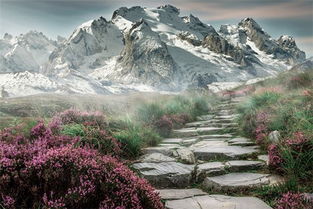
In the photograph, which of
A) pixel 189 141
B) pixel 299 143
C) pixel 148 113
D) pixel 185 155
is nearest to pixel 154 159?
pixel 185 155

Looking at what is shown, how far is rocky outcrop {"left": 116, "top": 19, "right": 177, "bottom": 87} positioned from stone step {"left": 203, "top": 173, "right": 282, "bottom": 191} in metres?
114

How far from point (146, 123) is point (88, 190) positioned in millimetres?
7524

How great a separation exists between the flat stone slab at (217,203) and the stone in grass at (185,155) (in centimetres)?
182

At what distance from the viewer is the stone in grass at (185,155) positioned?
6.16 meters

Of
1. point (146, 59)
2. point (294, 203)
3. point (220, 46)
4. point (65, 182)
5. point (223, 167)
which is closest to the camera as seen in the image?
point (65, 182)

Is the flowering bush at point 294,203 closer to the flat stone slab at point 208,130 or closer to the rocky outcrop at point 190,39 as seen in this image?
the flat stone slab at point 208,130

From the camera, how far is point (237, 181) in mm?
4922

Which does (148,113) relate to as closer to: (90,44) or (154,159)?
(154,159)

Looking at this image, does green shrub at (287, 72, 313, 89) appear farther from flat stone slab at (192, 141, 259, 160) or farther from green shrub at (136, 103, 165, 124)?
flat stone slab at (192, 141, 259, 160)

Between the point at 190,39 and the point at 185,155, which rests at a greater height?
the point at 190,39

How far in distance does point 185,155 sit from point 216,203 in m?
2.35

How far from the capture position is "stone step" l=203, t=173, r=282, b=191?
470cm

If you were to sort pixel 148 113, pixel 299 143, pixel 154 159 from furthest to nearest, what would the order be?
pixel 148 113
pixel 154 159
pixel 299 143

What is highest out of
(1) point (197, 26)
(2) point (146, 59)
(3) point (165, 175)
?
(1) point (197, 26)
